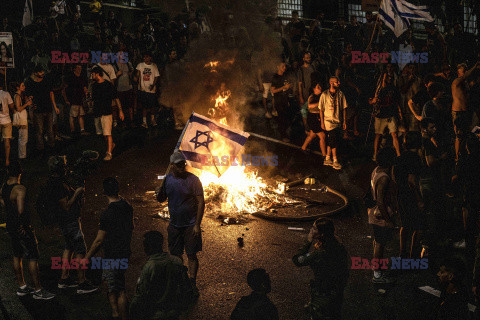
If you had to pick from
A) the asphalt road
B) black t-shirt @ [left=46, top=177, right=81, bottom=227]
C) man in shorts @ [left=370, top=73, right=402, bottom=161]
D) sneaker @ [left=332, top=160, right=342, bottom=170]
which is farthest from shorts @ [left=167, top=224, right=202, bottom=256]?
man in shorts @ [left=370, top=73, right=402, bottom=161]

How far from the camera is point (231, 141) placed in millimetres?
9422

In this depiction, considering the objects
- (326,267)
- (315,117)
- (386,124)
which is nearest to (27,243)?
(326,267)

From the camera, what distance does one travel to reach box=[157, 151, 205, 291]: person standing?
7.33 m

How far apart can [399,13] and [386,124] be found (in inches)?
157

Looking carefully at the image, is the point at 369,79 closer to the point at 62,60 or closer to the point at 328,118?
the point at 328,118

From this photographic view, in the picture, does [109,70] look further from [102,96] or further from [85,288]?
[85,288]

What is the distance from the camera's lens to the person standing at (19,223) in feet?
23.2

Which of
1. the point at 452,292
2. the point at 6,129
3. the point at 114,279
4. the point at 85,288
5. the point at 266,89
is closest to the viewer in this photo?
the point at 452,292

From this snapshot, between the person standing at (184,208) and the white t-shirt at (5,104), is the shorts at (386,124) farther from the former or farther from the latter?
the white t-shirt at (5,104)

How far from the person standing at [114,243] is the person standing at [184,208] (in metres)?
0.87

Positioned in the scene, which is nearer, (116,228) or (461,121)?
(116,228)

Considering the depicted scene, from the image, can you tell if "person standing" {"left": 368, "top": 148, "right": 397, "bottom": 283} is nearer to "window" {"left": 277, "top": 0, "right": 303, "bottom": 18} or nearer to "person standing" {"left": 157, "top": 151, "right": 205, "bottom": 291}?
"person standing" {"left": 157, "top": 151, "right": 205, "bottom": 291}

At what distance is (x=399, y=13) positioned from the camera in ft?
50.5

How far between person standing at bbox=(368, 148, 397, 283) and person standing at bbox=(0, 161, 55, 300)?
435 cm
